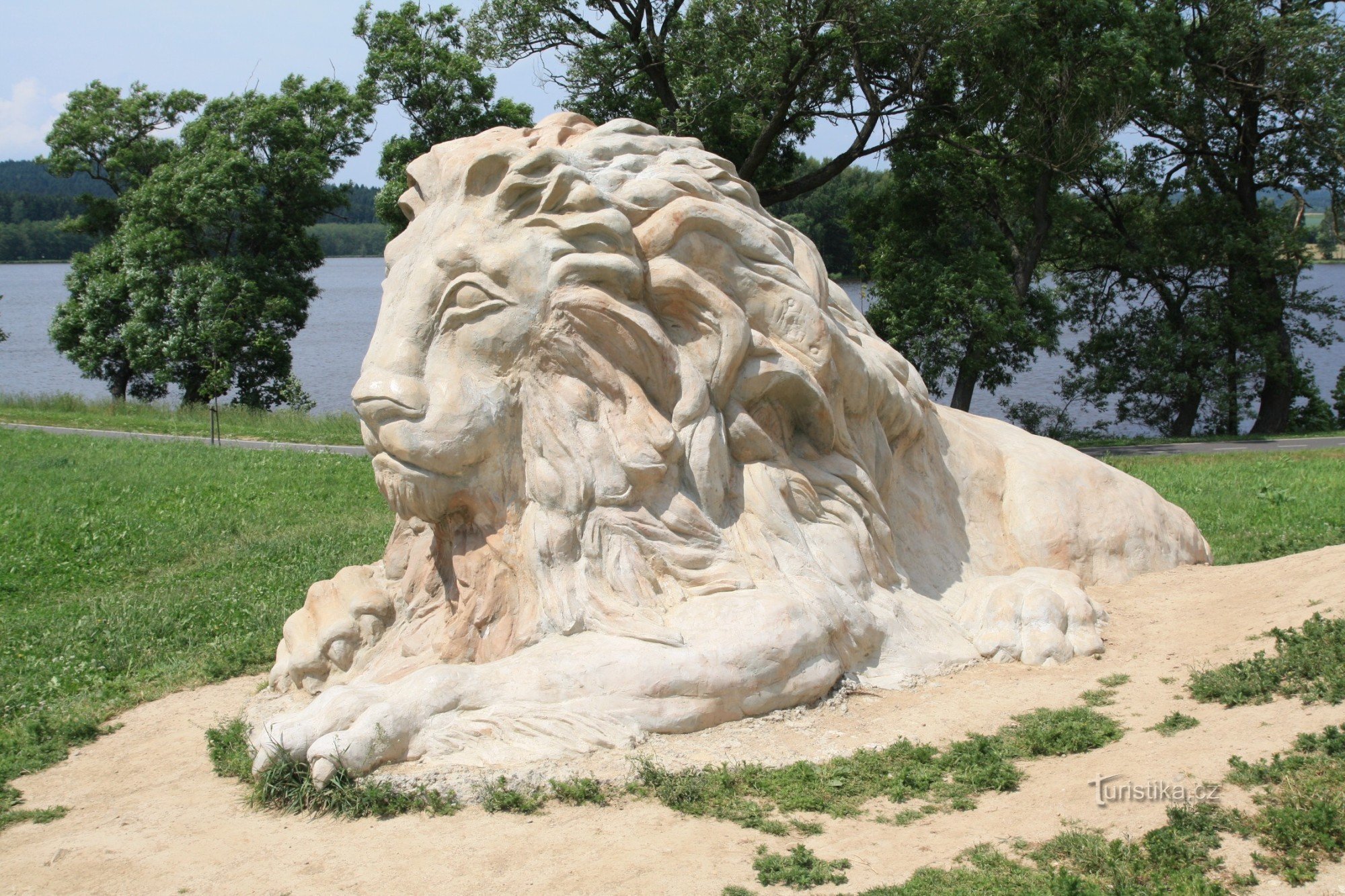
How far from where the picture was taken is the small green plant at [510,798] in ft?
14.1

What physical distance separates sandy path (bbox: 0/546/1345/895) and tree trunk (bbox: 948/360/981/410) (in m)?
14.8

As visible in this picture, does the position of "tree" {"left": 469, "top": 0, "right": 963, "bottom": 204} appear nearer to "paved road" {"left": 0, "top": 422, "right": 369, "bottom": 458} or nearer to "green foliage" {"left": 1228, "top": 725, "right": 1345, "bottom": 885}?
"paved road" {"left": 0, "top": 422, "right": 369, "bottom": 458}

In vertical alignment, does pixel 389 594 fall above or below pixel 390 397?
below

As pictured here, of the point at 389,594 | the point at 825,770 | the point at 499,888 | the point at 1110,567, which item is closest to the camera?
the point at 499,888

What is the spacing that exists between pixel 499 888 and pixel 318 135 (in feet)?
91.8

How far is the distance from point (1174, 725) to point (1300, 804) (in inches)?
42.9

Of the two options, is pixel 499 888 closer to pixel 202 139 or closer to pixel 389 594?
pixel 389 594

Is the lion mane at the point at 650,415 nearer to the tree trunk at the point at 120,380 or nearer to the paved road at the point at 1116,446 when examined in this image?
the paved road at the point at 1116,446

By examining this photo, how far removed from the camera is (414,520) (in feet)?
19.5

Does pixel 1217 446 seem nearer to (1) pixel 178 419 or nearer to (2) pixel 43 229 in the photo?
(1) pixel 178 419

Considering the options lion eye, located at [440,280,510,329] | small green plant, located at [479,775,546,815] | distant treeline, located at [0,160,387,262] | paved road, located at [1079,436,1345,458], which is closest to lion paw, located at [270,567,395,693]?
lion eye, located at [440,280,510,329]

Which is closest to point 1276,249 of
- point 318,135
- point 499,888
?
point 318,135

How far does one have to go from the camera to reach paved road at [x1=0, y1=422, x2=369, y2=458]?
17906mm

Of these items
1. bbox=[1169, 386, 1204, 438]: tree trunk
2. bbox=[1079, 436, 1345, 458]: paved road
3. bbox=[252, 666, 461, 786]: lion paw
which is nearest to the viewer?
bbox=[252, 666, 461, 786]: lion paw
